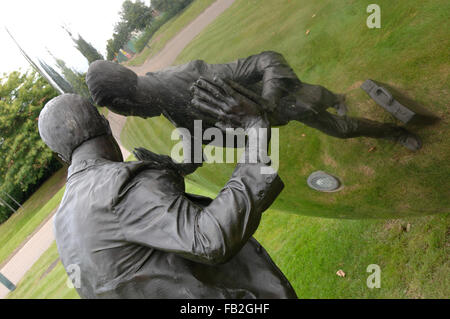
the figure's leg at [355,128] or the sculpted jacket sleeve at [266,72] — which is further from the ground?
the sculpted jacket sleeve at [266,72]

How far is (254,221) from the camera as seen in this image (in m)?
1.63

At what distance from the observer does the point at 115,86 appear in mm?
1869

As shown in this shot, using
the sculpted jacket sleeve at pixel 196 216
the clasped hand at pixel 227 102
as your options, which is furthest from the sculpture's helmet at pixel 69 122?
the clasped hand at pixel 227 102

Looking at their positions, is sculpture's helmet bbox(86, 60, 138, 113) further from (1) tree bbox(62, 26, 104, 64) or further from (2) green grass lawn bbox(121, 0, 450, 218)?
(2) green grass lawn bbox(121, 0, 450, 218)

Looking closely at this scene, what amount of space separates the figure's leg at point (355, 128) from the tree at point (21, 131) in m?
16.6

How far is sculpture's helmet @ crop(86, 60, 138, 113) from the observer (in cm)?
185

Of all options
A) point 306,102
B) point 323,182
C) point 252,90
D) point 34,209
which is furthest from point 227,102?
point 34,209

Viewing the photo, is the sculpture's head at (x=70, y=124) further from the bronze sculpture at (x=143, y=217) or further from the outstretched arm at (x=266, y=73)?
the outstretched arm at (x=266, y=73)

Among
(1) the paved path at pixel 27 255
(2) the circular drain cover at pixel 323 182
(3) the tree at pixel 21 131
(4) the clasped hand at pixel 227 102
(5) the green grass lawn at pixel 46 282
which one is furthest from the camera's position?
(3) the tree at pixel 21 131

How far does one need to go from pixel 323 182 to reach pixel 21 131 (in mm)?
18011

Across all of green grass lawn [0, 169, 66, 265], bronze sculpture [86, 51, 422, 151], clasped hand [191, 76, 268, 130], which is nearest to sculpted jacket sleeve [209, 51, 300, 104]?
bronze sculpture [86, 51, 422, 151]

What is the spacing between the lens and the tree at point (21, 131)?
1708 cm

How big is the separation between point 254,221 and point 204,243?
243 millimetres

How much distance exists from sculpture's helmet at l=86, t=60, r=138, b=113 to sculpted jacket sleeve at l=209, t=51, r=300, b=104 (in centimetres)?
41
